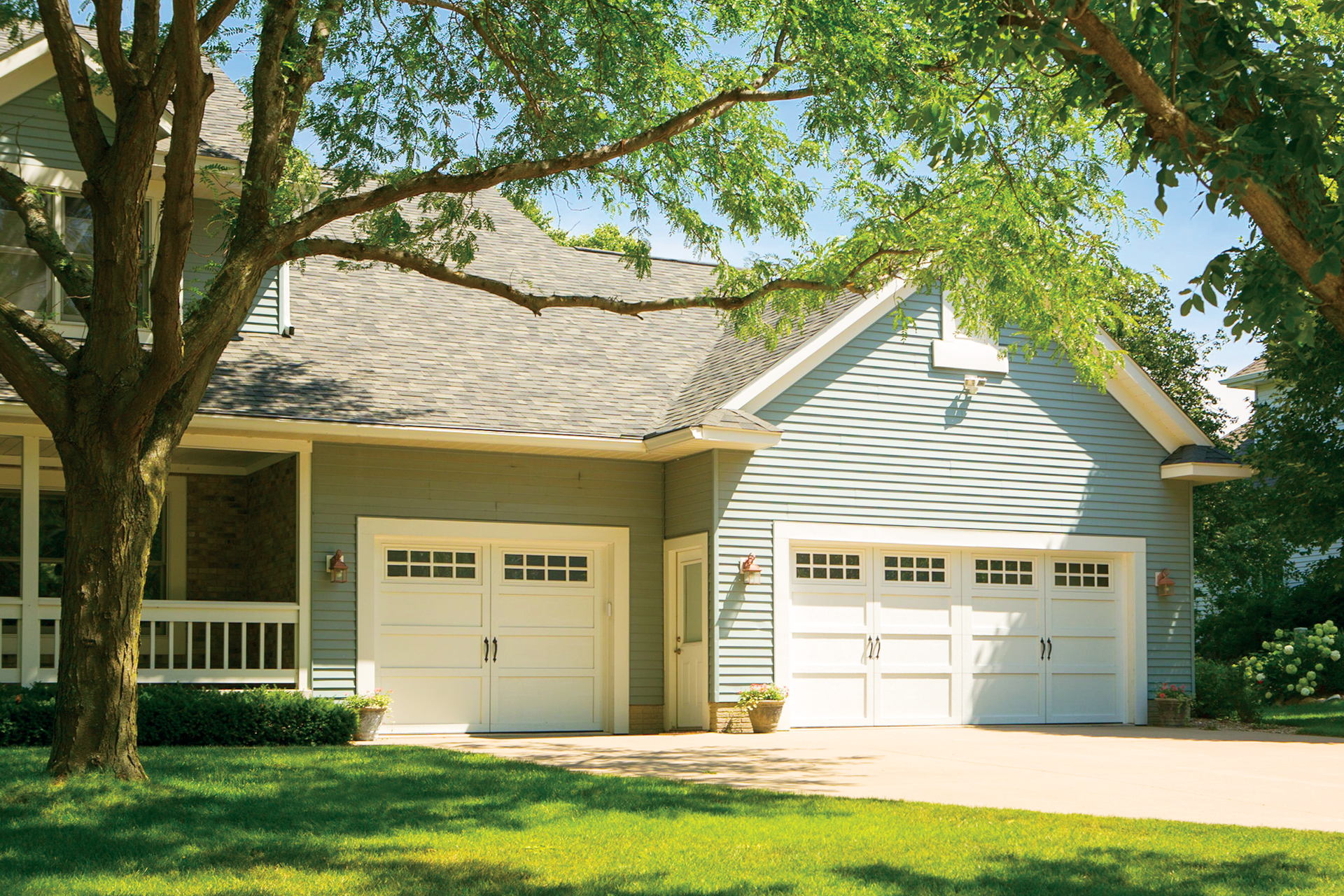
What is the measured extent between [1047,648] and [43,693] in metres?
12.0

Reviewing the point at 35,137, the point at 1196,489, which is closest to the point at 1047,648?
the point at 1196,489

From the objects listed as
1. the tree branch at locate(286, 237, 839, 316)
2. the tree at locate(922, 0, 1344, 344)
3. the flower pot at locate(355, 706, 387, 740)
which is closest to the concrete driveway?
the flower pot at locate(355, 706, 387, 740)

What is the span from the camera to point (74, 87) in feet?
31.4

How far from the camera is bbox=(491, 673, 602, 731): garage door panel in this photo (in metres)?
15.5

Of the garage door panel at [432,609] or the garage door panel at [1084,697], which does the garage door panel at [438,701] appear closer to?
the garage door panel at [432,609]

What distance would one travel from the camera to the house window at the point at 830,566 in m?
16.3

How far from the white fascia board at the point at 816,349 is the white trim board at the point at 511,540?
2.21 meters

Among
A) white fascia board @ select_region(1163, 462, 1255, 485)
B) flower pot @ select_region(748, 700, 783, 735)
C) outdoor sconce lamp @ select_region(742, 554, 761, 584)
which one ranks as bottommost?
flower pot @ select_region(748, 700, 783, 735)

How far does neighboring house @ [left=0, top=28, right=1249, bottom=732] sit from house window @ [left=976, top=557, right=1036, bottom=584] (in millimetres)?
66

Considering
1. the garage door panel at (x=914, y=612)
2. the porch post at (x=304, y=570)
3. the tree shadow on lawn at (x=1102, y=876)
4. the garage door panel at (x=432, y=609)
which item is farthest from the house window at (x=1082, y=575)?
the tree shadow on lawn at (x=1102, y=876)

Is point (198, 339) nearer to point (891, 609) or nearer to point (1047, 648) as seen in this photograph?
point (891, 609)

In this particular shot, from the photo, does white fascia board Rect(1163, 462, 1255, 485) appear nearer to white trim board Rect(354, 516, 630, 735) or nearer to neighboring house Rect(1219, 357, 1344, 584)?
white trim board Rect(354, 516, 630, 735)

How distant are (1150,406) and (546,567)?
27.9 feet

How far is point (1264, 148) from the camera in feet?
15.6
